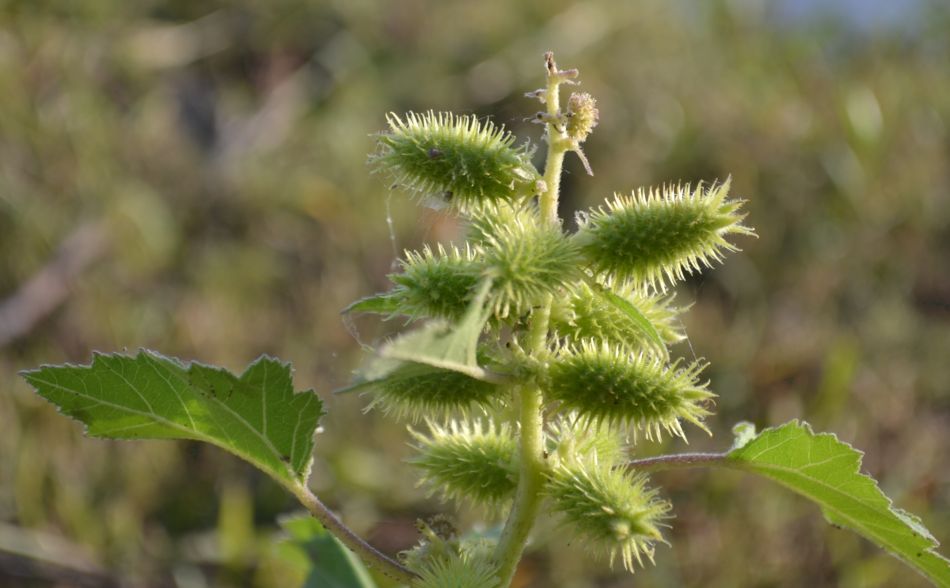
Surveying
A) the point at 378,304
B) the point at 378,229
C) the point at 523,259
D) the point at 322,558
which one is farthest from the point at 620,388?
the point at 378,229

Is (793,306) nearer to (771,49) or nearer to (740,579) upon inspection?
(740,579)

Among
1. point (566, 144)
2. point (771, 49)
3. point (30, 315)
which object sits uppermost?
point (771, 49)

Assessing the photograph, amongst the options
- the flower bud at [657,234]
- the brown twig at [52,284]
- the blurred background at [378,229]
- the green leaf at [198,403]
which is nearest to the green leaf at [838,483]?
the flower bud at [657,234]

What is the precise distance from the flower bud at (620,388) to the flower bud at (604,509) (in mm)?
72

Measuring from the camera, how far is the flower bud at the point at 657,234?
1.14 metres

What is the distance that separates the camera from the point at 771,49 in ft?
19.9

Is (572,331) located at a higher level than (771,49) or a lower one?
lower

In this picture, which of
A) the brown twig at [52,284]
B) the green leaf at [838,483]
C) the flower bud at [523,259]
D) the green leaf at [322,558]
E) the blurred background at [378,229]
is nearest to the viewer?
the flower bud at [523,259]

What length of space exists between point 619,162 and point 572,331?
390 cm

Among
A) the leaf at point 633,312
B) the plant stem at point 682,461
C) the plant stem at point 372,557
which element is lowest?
the plant stem at point 372,557

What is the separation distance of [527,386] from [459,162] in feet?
0.92

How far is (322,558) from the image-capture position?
5.41ft

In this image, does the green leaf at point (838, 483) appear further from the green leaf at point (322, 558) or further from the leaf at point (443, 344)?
the green leaf at point (322, 558)

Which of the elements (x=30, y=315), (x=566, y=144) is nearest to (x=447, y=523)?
(x=566, y=144)
